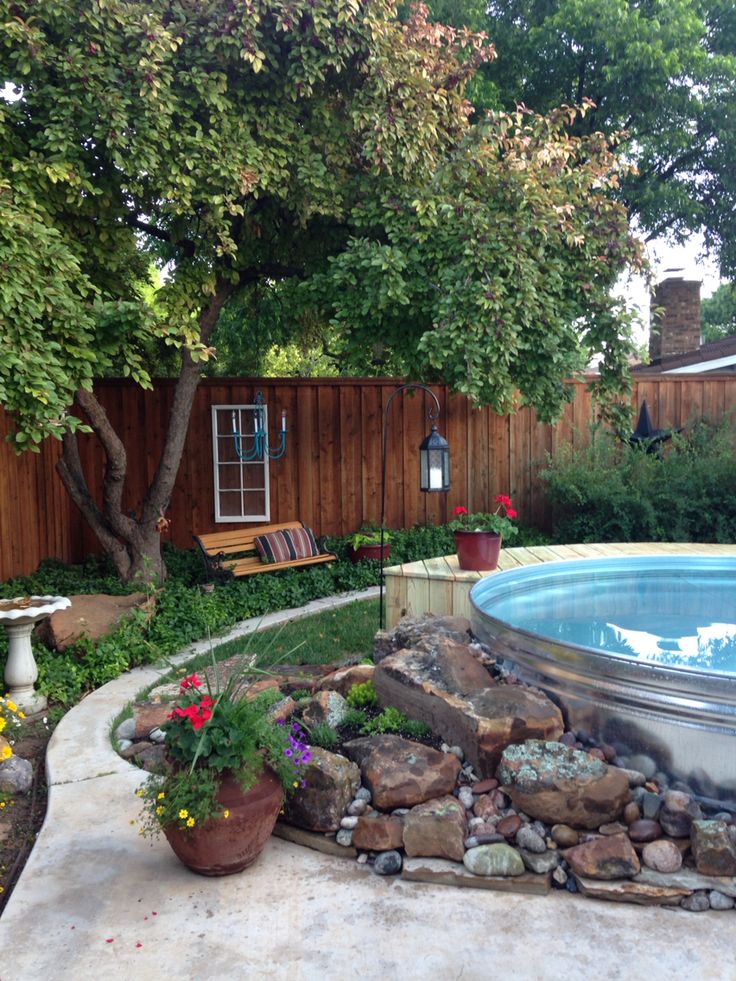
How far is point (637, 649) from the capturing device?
486 centimetres

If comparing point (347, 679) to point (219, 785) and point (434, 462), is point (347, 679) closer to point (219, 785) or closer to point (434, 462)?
point (219, 785)

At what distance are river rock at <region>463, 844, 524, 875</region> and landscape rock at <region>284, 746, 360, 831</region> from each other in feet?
1.70

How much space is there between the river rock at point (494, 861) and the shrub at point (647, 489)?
5.79m

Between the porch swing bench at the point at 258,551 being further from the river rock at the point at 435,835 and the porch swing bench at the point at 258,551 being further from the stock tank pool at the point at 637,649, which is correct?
the river rock at the point at 435,835

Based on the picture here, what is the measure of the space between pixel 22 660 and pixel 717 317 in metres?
27.0

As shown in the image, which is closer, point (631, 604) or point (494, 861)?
point (494, 861)

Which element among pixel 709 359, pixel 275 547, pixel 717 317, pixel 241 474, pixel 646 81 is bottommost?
pixel 275 547

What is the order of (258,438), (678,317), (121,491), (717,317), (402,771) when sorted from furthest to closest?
(717,317) → (678,317) → (258,438) → (121,491) → (402,771)

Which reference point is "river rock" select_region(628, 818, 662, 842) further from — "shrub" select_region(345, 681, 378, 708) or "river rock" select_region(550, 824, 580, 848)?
"shrub" select_region(345, 681, 378, 708)

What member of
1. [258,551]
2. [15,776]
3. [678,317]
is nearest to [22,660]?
[15,776]

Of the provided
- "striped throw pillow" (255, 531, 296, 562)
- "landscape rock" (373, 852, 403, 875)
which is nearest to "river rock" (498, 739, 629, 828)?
"landscape rock" (373, 852, 403, 875)

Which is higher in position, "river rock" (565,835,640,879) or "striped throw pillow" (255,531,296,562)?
"striped throw pillow" (255,531,296,562)

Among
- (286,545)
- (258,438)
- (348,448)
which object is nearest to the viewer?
(286,545)

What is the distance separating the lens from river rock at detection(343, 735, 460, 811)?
10.2 feet
